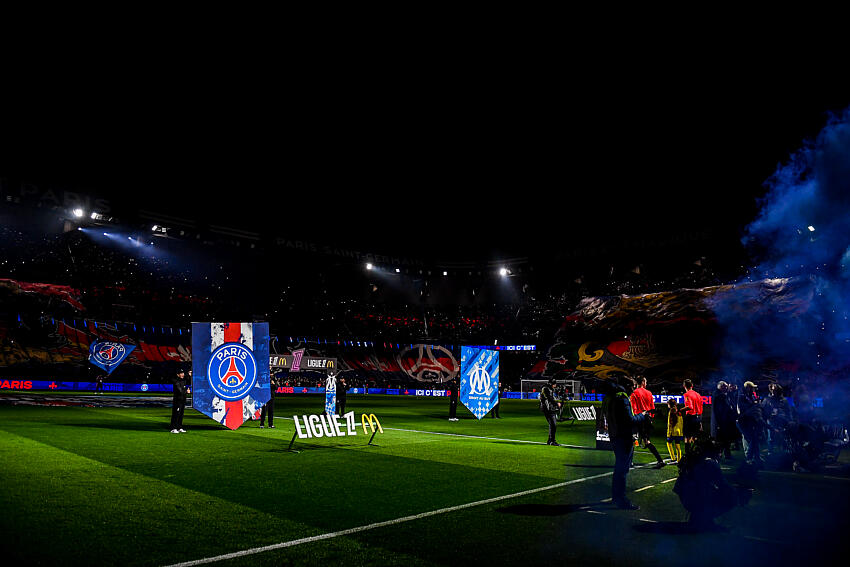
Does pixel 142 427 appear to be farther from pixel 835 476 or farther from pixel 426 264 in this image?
pixel 426 264

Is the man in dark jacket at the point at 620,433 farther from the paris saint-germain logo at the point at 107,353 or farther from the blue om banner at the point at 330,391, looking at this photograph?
the paris saint-germain logo at the point at 107,353

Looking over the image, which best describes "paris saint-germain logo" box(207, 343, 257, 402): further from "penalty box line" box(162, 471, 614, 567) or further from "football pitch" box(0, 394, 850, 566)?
"penalty box line" box(162, 471, 614, 567)

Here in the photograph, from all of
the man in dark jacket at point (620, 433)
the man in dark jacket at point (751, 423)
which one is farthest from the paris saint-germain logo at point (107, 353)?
the man in dark jacket at point (620, 433)

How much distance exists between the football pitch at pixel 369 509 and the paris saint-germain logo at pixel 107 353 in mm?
31359

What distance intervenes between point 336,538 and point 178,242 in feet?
200

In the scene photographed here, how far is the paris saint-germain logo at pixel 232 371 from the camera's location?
16469mm

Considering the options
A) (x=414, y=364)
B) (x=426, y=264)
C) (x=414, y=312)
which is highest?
(x=426, y=264)

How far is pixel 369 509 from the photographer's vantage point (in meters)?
8.77

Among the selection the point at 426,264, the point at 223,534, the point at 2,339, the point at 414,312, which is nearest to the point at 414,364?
the point at 414,312

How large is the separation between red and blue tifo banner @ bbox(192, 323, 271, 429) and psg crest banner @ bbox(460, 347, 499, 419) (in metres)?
9.68

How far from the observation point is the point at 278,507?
28.9 feet

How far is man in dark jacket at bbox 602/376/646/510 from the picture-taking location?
906cm

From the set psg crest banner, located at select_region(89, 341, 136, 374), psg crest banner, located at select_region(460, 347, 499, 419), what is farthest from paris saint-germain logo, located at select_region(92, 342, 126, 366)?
psg crest banner, located at select_region(460, 347, 499, 419)

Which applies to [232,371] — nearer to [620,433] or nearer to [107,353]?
[620,433]
